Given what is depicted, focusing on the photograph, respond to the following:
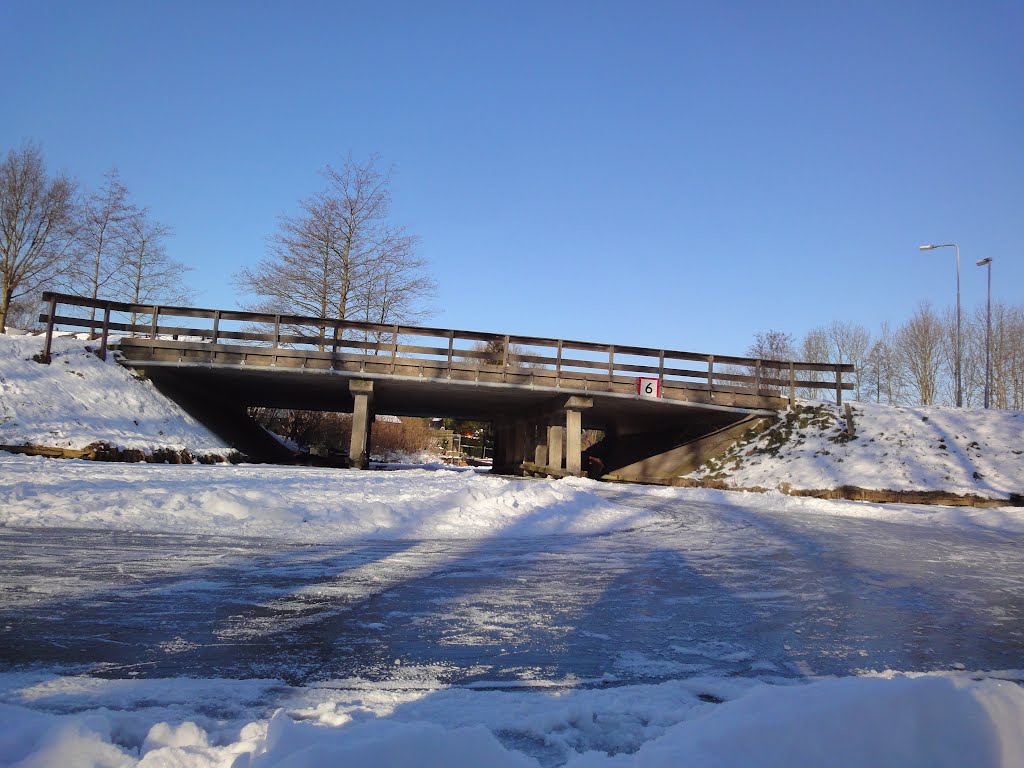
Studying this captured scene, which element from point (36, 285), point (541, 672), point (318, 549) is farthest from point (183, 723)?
point (36, 285)

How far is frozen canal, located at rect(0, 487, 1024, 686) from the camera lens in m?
3.58

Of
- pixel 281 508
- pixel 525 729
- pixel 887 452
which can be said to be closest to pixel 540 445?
pixel 887 452

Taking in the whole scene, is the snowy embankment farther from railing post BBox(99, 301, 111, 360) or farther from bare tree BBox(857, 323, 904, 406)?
bare tree BBox(857, 323, 904, 406)

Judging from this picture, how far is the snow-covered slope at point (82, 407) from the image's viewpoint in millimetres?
16641

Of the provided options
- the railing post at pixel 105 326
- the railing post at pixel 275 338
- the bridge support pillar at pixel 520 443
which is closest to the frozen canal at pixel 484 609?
the railing post at pixel 275 338

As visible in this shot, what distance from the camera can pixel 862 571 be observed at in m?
7.18

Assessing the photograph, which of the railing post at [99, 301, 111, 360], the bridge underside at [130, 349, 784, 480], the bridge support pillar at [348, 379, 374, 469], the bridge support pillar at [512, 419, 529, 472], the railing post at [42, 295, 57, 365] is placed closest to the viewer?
the railing post at [42, 295, 57, 365]

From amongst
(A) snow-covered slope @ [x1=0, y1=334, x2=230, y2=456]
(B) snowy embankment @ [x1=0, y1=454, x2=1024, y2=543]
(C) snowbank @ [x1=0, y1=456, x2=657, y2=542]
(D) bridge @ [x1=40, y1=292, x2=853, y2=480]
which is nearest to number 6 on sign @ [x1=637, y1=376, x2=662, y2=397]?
(D) bridge @ [x1=40, y1=292, x2=853, y2=480]

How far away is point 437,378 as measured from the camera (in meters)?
22.5

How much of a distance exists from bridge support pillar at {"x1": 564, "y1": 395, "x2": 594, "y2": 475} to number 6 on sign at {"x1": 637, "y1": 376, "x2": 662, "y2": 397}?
1.72 metres

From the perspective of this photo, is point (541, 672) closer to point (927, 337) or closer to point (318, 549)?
point (318, 549)

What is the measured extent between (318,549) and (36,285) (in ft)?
108

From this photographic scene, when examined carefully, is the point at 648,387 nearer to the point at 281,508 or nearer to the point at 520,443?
the point at 520,443

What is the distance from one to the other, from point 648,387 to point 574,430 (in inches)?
117
